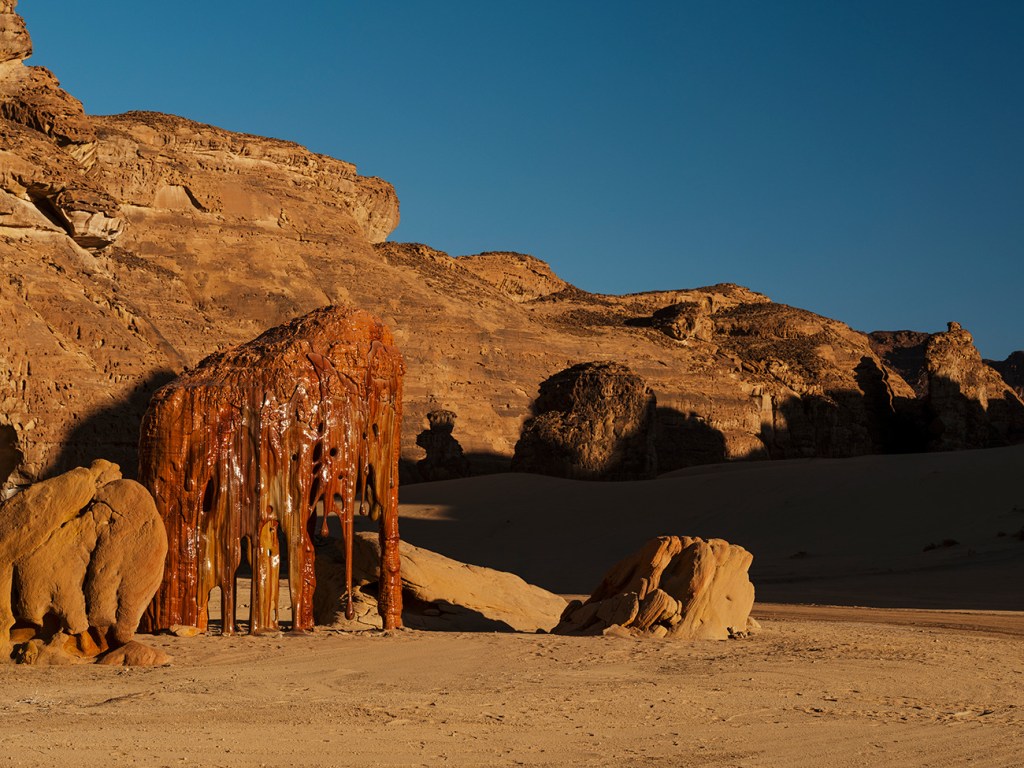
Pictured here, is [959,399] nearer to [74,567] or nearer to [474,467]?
[474,467]

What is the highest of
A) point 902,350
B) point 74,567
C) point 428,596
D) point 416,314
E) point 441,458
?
point 902,350

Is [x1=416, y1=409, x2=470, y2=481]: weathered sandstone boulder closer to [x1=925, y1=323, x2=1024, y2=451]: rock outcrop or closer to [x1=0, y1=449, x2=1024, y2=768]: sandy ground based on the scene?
[x1=925, y1=323, x2=1024, y2=451]: rock outcrop

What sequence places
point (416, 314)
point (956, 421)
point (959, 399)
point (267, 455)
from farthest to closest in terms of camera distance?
point (416, 314), point (959, 399), point (956, 421), point (267, 455)

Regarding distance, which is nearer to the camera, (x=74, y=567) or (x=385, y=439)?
(x=74, y=567)

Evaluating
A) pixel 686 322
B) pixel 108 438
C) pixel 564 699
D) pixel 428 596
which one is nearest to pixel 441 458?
pixel 108 438

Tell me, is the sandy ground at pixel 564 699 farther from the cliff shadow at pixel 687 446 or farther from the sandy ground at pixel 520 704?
→ the cliff shadow at pixel 687 446

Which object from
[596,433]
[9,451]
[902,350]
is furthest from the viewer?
[902,350]

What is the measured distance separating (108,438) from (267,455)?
7.90 m

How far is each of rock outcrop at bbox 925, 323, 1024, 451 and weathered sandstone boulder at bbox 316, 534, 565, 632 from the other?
32712 mm

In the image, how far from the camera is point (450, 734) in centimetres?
643

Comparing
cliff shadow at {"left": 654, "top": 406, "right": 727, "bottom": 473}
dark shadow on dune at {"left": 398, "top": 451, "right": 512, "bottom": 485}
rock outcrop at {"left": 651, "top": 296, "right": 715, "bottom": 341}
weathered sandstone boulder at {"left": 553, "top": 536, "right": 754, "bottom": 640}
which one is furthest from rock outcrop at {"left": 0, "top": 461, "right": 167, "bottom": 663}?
rock outcrop at {"left": 651, "top": 296, "right": 715, "bottom": 341}

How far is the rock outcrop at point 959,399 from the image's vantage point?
4306cm

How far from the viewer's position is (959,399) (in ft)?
142

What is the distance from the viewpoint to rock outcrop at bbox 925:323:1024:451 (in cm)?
4306
